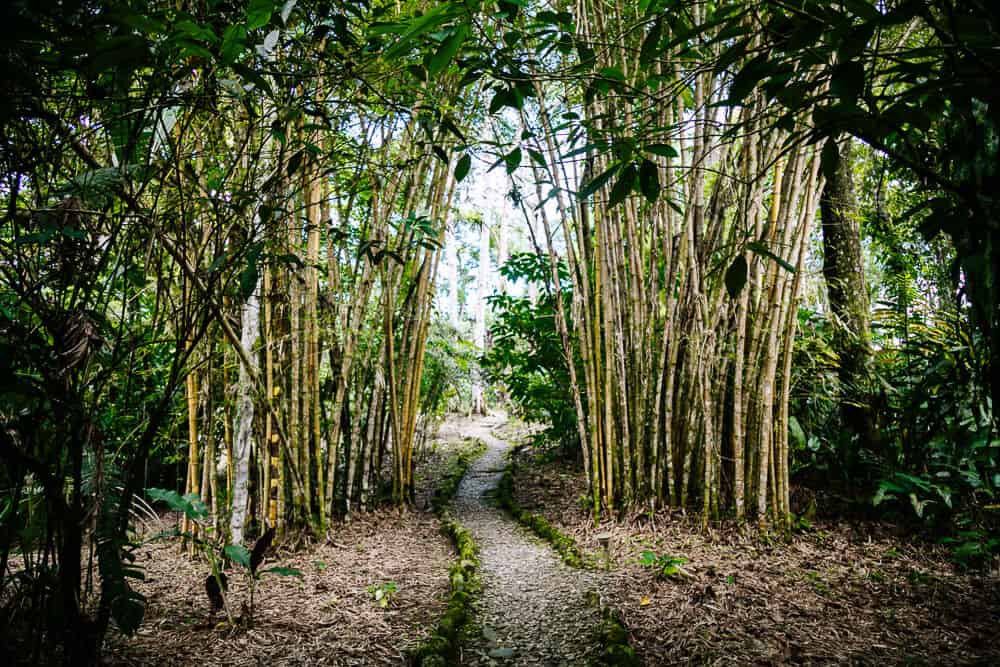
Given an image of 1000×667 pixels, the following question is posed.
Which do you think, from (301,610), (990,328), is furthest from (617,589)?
(990,328)

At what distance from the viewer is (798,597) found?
7.44ft

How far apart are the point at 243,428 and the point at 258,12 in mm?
2488

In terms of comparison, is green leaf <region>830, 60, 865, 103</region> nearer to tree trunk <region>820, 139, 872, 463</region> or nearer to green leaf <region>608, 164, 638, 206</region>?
green leaf <region>608, 164, 638, 206</region>

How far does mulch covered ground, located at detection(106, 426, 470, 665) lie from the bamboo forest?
3 centimetres

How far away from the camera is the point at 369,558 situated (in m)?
3.13

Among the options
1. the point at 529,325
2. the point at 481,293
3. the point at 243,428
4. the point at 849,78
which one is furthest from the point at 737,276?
the point at 481,293

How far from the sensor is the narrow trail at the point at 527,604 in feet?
6.70

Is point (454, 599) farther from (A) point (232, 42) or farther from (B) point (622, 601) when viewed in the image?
(A) point (232, 42)

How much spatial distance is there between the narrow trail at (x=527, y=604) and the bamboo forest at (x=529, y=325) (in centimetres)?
3

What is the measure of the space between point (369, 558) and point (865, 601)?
8.11ft

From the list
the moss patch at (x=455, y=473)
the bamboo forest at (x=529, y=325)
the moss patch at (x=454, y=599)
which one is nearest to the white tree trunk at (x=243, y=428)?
the bamboo forest at (x=529, y=325)

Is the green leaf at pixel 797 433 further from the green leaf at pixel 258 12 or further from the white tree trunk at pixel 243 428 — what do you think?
the green leaf at pixel 258 12

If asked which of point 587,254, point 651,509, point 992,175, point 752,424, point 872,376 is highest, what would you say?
point 587,254

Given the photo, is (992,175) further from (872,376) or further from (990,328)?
(872,376)
